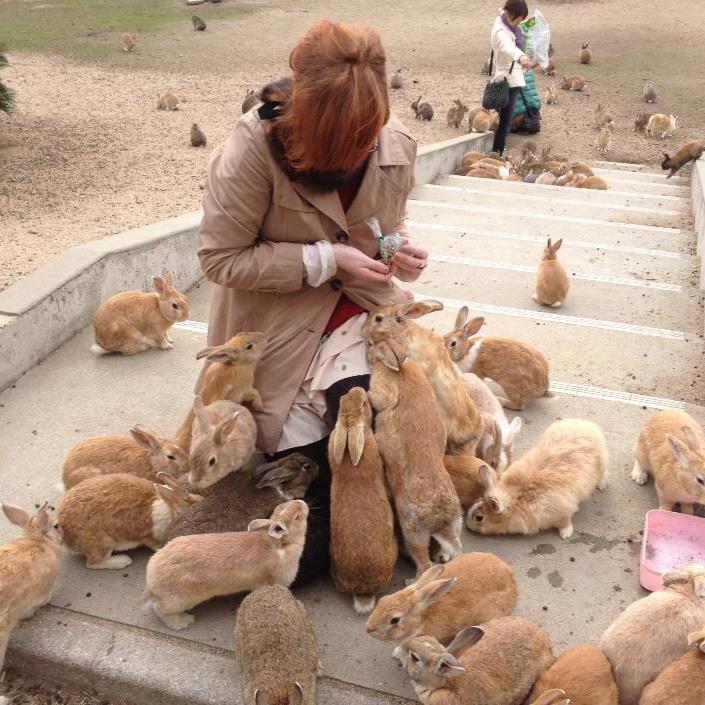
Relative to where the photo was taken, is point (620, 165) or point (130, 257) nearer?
point (130, 257)

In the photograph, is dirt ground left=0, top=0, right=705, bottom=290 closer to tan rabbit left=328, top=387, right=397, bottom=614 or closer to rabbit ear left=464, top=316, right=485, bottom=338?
rabbit ear left=464, top=316, right=485, bottom=338

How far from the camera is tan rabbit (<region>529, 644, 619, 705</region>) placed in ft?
8.66

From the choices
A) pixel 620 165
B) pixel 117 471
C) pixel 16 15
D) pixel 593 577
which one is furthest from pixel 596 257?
pixel 16 15

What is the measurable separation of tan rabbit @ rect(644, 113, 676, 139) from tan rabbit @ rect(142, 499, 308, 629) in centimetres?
1255

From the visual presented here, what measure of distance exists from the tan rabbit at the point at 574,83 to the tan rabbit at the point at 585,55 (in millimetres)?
1700

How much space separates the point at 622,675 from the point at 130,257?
3937 mm

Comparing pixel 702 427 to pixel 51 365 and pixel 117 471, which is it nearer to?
pixel 117 471

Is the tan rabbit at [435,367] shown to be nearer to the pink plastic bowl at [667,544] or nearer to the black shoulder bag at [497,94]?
the pink plastic bowl at [667,544]

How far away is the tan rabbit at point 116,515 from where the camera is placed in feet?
10.6

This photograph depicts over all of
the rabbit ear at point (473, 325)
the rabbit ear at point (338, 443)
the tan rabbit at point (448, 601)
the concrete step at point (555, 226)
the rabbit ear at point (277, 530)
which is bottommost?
the concrete step at point (555, 226)

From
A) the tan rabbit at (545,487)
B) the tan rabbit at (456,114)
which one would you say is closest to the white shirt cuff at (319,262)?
the tan rabbit at (545,487)

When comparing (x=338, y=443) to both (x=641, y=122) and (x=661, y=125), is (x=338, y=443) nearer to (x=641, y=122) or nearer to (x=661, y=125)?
(x=661, y=125)

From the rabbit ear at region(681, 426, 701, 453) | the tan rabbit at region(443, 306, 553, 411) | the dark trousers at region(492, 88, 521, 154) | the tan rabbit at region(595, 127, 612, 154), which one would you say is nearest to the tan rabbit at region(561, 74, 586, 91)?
the tan rabbit at region(595, 127, 612, 154)

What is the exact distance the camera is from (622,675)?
9.02 ft
